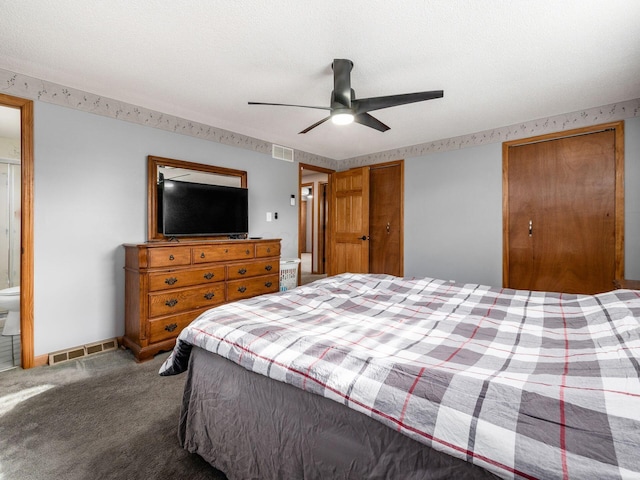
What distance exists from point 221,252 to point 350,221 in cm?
247

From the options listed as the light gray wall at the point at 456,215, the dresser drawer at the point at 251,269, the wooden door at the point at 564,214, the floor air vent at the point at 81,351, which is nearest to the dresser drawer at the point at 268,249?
the dresser drawer at the point at 251,269

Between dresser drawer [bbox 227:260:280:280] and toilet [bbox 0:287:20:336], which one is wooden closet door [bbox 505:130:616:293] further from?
toilet [bbox 0:287:20:336]

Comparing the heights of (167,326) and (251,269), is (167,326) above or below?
below

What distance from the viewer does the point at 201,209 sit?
3471mm

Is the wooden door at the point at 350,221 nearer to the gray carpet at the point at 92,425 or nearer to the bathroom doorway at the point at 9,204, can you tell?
the gray carpet at the point at 92,425

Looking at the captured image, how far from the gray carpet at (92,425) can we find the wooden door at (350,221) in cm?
328

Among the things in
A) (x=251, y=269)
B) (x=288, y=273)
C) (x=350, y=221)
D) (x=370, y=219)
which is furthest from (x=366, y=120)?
(x=370, y=219)

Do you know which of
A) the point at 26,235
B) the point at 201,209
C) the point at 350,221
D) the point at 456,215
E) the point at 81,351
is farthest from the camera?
the point at 350,221

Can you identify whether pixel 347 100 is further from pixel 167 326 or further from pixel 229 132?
pixel 167 326

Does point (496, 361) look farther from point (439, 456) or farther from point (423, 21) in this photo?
point (423, 21)

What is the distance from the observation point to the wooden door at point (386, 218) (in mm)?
4836

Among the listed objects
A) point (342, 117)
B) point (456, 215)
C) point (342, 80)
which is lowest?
point (456, 215)

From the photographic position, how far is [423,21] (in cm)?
194

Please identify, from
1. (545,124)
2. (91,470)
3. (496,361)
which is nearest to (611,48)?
(545,124)
